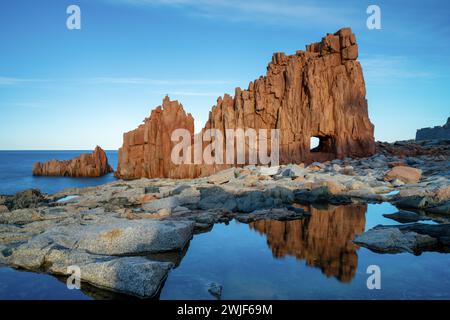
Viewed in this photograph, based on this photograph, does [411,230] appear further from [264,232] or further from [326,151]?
[326,151]

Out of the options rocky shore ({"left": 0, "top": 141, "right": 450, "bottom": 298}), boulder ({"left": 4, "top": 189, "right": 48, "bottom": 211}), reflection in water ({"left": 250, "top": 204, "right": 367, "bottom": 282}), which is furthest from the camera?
boulder ({"left": 4, "top": 189, "right": 48, "bottom": 211})

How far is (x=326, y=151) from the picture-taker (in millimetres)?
35125

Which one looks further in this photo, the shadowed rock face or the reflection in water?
the shadowed rock face

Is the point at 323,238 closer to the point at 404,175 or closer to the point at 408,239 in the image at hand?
the point at 408,239

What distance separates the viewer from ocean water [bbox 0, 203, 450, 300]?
616cm

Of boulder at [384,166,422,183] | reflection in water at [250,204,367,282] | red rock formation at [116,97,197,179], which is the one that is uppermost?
red rock formation at [116,97,197,179]

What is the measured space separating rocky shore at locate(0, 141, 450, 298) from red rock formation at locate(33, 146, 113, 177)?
41453mm

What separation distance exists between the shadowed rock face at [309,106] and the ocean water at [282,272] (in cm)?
2409

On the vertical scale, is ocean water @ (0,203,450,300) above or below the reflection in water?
below

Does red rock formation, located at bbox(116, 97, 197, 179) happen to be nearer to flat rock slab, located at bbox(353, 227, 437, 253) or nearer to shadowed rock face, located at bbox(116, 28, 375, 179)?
shadowed rock face, located at bbox(116, 28, 375, 179)

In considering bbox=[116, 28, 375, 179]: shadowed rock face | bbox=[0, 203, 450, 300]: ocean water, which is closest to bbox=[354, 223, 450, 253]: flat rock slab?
bbox=[0, 203, 450, 300]: ocean water

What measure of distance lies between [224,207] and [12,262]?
25.3 feet
